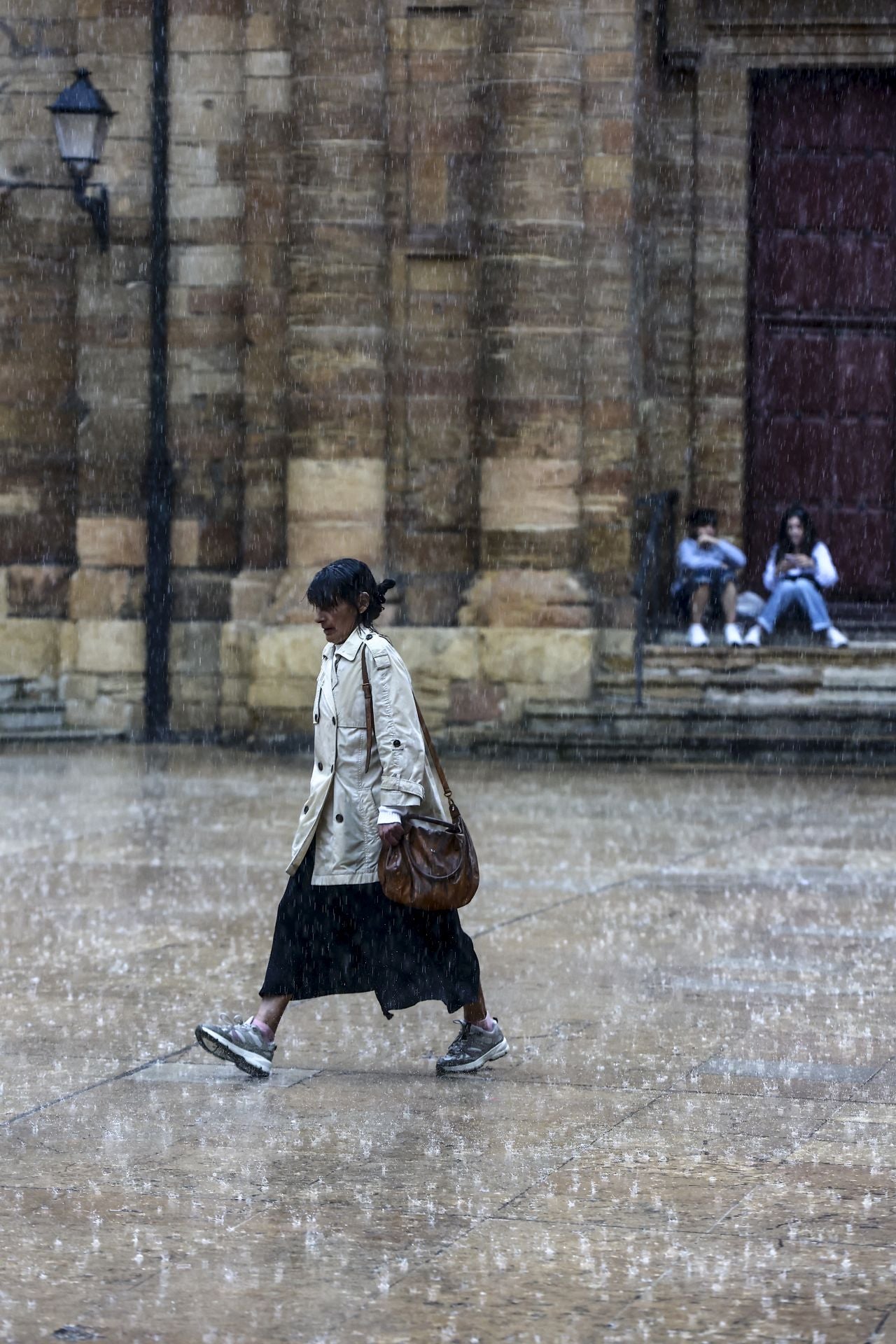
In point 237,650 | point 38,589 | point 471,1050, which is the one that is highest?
point 38,589

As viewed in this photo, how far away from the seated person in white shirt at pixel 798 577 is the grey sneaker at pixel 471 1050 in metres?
11.2

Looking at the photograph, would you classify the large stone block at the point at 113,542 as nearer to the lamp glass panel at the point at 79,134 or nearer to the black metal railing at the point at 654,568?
the lamp glass panel at the point at 79,134

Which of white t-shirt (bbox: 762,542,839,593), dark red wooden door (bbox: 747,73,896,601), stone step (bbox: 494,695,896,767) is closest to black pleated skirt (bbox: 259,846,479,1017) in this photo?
stone step (bbox: 494,695,896,767)

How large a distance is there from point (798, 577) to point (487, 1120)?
1222 centimetres

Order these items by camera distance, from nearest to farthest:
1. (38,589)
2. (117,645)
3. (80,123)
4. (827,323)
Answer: (80,123), (117,645), (38,589), (827,323)

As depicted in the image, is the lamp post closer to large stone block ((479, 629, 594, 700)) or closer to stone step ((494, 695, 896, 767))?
large stone block ((479, 629, 594, 700))

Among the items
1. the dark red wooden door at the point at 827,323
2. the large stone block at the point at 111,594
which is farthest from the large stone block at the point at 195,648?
the dark red wooden door at the point at 827,323

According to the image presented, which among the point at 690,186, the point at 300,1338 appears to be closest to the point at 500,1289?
the point at 300,1338

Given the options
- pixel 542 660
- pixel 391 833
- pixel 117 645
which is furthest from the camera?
pixel 117 645

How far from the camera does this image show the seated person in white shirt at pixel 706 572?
17844 mm

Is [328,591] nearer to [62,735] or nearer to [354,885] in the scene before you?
[354,885]

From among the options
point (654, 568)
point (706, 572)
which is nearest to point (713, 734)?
point (706, 572)

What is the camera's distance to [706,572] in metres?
17.9

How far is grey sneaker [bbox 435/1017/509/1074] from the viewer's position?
6645 millimetres
